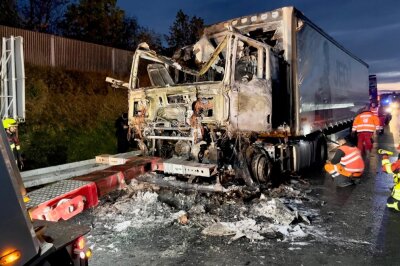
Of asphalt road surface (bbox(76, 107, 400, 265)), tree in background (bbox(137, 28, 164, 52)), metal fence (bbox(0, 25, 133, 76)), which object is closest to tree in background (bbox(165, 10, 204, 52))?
tree in background (bbox(137, 28, 164, 52))

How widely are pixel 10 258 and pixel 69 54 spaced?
14061 millimetres

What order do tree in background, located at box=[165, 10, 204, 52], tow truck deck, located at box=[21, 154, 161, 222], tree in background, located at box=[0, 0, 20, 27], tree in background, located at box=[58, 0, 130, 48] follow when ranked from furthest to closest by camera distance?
tree in background, located at box=[165, 10, 204, 52] → tree in background, located at box=[58, 0, 130, 48] → tree in background, located at box=[0, 0, 20, 27] → tow truck deck, located at box=[21, 154, 161, 222]

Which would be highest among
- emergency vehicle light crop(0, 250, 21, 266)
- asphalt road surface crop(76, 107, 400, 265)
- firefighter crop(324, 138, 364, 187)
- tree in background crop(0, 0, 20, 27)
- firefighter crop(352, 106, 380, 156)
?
tree in background crop(0, 0, 20, 27)

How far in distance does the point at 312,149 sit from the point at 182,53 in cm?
404

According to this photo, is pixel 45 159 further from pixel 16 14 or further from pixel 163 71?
pixel 16 14

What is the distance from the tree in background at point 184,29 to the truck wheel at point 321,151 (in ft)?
47.6

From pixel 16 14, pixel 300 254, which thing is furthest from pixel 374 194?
pixel 16 14

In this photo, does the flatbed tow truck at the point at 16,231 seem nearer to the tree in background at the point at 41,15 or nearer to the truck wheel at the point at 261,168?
the truck wheel at the point at 261,168

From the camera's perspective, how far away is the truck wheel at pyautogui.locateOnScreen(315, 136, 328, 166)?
32.1ft

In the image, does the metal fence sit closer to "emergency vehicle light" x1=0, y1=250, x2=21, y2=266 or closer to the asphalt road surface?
the asphalt road surface

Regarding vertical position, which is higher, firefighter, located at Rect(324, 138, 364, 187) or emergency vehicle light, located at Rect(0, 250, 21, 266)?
emergency vehicle light, located at Rect(0, 250, 21, 266)

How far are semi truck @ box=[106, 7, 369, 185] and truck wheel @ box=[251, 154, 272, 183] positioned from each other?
0.02 m

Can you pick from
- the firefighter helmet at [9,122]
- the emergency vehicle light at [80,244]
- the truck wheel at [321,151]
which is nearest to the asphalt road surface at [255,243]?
the emergency vehicle light at [80,244]

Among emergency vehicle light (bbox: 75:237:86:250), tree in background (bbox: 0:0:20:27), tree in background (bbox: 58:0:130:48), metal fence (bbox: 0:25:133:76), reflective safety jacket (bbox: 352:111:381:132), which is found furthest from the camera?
tree in background (bbox: 58:0:130:48)
